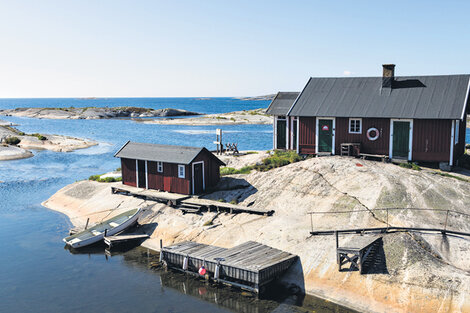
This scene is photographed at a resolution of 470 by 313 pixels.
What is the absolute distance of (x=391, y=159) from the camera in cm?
3189

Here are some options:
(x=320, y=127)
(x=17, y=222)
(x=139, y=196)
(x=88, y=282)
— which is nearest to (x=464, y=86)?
(x=320, y=127)

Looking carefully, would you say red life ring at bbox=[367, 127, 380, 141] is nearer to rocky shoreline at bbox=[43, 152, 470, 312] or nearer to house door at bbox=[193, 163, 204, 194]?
rocky shoreline at bbox=[43, 152, 470, 312]

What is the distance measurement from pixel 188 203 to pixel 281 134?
1230 cm

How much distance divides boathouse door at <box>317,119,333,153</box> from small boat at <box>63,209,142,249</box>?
14926mm

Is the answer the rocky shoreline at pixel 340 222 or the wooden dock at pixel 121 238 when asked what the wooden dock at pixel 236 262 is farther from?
the wooden dock at pixel 121 238

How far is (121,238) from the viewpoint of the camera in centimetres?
2766

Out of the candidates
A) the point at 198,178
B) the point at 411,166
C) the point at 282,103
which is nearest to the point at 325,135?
the point at 282,103

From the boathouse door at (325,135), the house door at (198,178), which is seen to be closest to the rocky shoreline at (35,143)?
the house door at (198,178)

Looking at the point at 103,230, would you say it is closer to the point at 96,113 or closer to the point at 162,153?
the point at 162,153

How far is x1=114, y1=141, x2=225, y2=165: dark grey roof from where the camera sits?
31830 millimetres

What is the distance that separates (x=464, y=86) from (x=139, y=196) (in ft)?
82.9

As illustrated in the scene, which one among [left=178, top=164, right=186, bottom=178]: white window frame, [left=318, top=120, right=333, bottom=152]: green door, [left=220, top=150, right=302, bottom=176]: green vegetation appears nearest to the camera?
[left=178, top=164, right=186, bottom=178]: white window frame

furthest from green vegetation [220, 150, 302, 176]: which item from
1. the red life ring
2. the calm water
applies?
the calm water

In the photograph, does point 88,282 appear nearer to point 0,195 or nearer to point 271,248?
point 271,248
